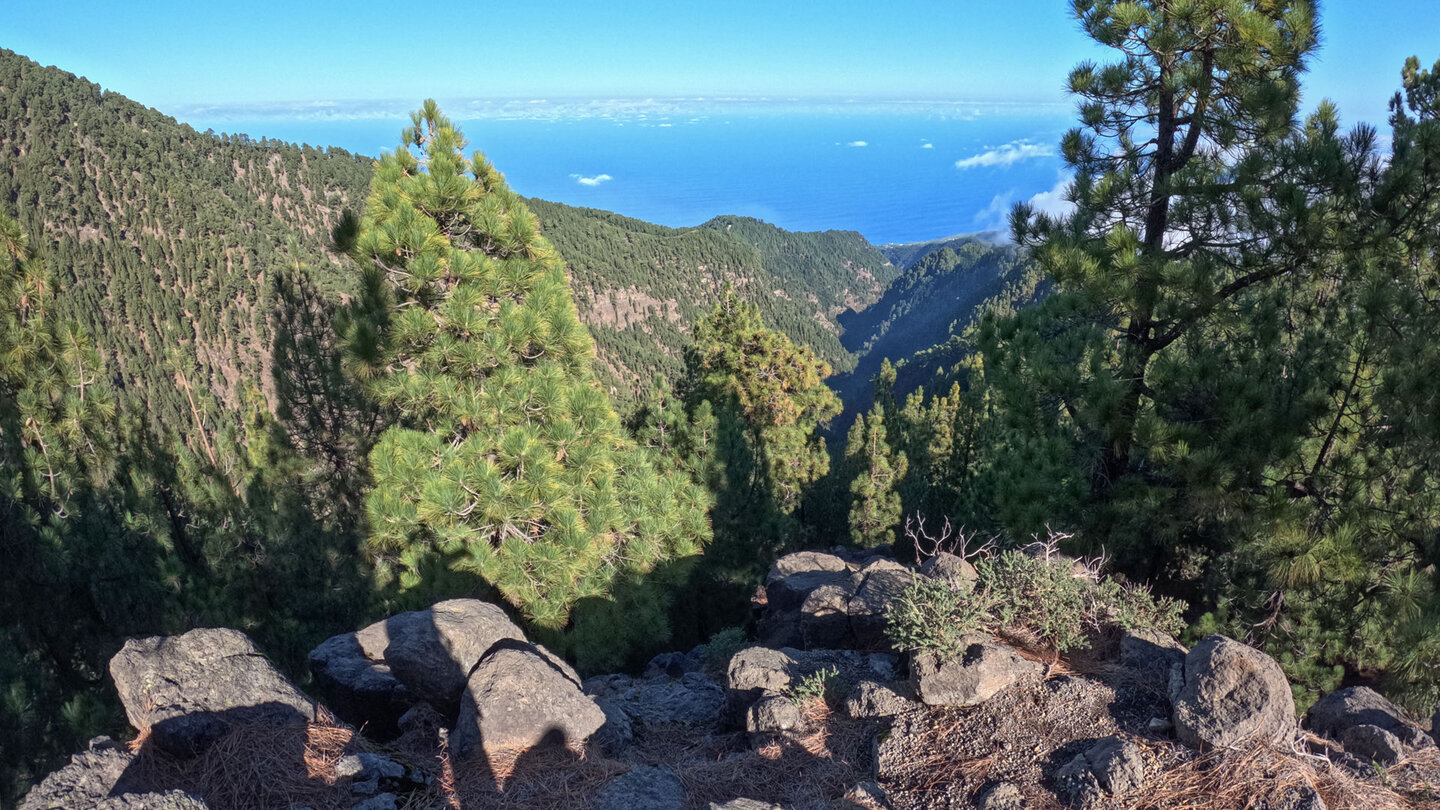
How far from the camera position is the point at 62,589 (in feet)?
29.2

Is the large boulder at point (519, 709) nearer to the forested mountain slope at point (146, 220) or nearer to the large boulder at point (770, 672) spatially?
the large boulder at point (770, 672)

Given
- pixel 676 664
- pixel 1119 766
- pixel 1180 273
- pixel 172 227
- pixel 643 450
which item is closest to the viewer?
pixel 1119 766

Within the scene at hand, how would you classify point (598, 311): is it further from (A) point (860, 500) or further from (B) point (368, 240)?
(B) point (368, 240)

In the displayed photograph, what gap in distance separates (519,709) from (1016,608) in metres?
3.60

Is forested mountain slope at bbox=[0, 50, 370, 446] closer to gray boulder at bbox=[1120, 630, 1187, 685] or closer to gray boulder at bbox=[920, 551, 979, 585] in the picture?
gray boulder at bbox=[920, 551, 979, 585]

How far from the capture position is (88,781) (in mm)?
3494

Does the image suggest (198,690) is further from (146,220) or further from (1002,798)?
(146,220)

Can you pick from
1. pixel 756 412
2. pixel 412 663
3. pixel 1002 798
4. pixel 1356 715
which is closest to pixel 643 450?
pixel 412 663

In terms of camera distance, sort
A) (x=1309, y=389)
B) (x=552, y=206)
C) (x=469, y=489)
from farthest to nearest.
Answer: (x=552, y=206), (x=469, y=489), (x=1309, y=389)

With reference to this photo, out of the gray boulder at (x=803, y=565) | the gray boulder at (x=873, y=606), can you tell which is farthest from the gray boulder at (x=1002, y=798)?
the gray boulder at (x=803, y=565)

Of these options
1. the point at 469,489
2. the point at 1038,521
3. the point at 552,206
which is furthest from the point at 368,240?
the point at 552,206

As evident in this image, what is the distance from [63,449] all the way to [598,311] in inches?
4501

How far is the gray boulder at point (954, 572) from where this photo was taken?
5227mm

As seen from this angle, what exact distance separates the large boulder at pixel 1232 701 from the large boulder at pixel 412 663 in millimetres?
4978
